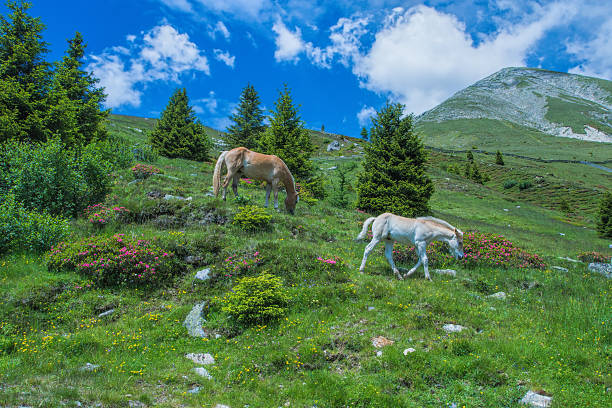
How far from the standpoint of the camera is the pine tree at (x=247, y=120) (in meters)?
39.8

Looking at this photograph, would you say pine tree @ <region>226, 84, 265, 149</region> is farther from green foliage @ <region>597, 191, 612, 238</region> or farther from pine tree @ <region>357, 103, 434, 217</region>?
green foliage @ <region>597, 191, 612, 238</region>

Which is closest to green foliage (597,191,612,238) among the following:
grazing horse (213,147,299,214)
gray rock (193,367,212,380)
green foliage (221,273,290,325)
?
grazing horse (213,147,299,214)

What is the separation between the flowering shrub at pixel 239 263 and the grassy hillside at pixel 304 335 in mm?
56

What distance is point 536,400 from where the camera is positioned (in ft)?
16.1

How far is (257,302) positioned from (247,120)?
35.8 m

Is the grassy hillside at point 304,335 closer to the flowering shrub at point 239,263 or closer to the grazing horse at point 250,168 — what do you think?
the flowering shrub at point 239,263

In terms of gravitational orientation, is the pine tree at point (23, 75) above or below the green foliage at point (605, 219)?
above

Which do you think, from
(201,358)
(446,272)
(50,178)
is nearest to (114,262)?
(201,358)

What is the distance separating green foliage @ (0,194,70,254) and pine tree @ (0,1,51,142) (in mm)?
10360

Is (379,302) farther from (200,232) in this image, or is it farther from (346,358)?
(200,232)

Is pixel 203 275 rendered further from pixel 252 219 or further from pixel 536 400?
pixel 536 400

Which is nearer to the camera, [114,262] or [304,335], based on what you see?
[304,335]

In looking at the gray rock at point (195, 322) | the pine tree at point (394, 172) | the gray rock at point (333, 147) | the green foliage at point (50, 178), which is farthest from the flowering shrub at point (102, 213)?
the gray rock at point (333, 147)

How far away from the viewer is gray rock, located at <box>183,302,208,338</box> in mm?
7699
